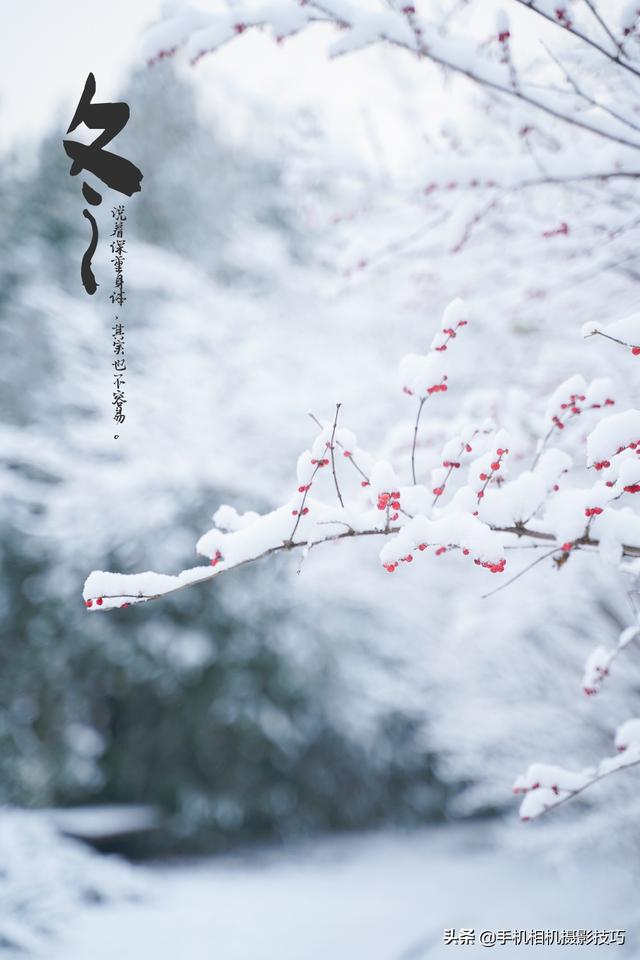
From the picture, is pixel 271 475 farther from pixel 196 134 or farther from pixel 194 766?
pixel 196 134

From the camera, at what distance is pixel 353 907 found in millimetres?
4191

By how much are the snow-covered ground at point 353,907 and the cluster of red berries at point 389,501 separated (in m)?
2.66

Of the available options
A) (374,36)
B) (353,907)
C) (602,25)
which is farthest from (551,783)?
(353,907)

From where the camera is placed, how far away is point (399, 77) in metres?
3.29

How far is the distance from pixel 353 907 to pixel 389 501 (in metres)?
4.10

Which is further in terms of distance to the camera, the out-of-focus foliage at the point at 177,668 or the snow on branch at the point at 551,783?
the out-of-focus foliage at the point at 177,668

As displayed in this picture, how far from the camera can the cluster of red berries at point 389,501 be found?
1182mm

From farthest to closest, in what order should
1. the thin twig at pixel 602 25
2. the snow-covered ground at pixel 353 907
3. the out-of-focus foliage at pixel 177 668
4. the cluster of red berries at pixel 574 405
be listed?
the out-of-focus foliage at pixel 177 668 < the snow-covered ground at pixel 353 907 < the cluster of red berries at pixel 574 405 < the thin twig at pixel 602 25

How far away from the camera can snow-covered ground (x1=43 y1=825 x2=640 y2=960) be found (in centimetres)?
319

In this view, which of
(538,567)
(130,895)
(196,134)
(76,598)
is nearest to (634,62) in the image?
(538,567)

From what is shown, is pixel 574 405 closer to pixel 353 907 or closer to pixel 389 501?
pixel 389 501

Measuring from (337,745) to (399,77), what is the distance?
579 cm

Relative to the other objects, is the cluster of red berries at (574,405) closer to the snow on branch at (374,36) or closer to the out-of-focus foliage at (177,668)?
the snow on branch at (374,36)

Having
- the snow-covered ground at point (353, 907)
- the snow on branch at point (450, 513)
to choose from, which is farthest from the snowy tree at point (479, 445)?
the snow-covered ground at point (353, 907)
